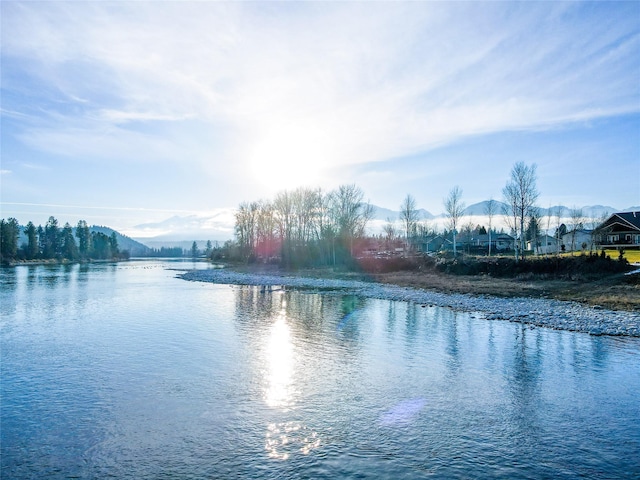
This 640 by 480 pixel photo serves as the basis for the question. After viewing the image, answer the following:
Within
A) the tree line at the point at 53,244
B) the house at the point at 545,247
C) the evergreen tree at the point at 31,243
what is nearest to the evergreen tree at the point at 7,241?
the tree line at the point at 53,244

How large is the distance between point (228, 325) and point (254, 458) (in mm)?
13673

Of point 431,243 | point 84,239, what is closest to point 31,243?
point 84,239

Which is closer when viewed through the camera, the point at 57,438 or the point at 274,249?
the point at 57,438

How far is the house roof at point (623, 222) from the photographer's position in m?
55.4

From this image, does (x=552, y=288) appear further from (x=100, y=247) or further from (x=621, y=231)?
(x=100, y=247)

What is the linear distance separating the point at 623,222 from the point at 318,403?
61.6m

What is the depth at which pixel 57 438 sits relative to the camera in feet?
27.6

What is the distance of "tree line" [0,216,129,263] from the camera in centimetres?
9931

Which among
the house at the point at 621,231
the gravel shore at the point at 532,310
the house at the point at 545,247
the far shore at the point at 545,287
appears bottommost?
the gravel shore at the point at 532,310

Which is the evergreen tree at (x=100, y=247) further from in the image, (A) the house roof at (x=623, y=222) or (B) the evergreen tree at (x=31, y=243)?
(A) the house roof at (x=623, y=222)

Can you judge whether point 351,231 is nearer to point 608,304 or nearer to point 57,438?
point 608,304

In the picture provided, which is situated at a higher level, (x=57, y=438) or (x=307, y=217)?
(x=307, y=217)

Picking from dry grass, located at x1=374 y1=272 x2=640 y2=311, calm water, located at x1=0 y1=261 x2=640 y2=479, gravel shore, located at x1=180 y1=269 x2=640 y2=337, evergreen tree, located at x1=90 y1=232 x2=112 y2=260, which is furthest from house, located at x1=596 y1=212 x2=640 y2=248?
evergreen tree, located at x1=90 y1=232 x2=112 y2=260

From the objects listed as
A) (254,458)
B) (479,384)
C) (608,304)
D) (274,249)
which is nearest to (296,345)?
(479,384)
